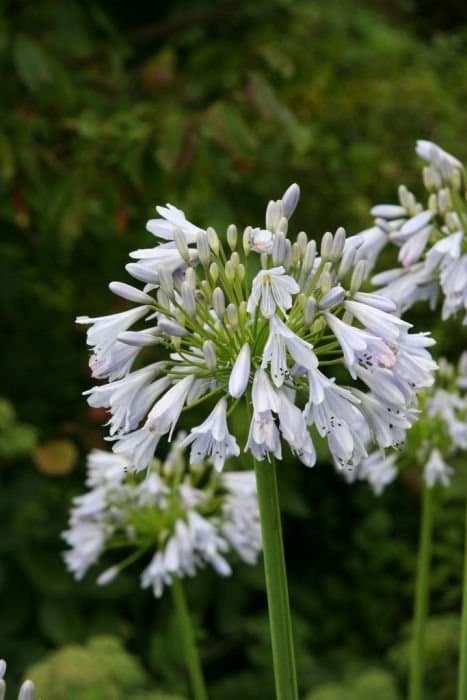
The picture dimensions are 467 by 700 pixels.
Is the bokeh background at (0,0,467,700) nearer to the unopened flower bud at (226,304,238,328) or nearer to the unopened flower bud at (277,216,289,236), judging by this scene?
the unopened flower bud at (226,304,238,328)

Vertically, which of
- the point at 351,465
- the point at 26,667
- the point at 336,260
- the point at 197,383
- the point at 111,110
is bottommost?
the point at 26,667

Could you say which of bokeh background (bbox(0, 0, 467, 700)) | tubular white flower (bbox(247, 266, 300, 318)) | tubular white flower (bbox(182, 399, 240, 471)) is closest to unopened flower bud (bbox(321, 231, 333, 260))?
tubular white flower (bbox(247, 266, 300, 318))

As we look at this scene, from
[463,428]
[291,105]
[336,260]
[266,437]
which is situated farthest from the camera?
[291,105]

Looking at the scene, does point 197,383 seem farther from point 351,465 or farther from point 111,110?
point 111,110

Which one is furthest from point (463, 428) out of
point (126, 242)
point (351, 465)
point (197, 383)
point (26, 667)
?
point (26, 667)

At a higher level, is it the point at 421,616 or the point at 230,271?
the point at 230,271

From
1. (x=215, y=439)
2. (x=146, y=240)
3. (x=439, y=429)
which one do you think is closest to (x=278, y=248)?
(x=215, y=439)

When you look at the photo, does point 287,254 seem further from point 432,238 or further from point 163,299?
point 432,238

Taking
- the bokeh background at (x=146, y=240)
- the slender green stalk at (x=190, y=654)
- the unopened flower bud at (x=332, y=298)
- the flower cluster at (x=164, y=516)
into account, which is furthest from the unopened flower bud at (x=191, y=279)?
the bokeh background at (x=146, y=240)
